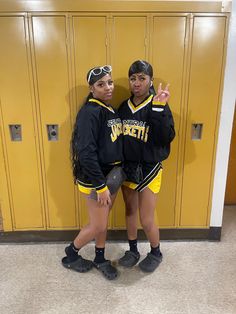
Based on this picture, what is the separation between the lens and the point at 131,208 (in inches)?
91.0

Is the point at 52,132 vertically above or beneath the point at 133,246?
above

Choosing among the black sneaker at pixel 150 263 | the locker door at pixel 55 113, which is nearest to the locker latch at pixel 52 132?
the locker door at pixel 55 113

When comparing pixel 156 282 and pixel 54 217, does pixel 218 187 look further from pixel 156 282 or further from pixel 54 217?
pixel 54 217

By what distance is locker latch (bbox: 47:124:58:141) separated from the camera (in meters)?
2.39

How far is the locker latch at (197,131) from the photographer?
2.41m

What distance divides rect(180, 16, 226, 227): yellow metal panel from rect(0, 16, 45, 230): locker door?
4.42 ft

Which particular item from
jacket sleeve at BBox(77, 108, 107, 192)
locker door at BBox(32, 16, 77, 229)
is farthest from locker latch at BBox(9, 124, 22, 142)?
jacket sleeve at BBox(77, 108, 107, 192)

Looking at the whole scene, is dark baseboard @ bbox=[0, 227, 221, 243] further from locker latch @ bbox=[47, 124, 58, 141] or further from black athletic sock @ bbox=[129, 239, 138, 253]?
locker latch @ bbox=[47, 124, 58, 141]

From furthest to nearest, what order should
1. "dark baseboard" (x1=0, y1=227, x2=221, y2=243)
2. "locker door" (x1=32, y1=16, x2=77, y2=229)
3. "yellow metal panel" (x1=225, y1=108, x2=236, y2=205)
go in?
"yellow metal panel" (x1=225, y1=108, x2=236, y2=205) < "dark baseboard" (x1=0, y1=227, x2=221, y2=243) < "locker door" (x1=32, y1=16, x2=77, y2=229)

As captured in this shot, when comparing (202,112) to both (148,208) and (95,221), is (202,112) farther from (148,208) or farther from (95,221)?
(95,221)

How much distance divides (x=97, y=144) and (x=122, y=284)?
1116mm

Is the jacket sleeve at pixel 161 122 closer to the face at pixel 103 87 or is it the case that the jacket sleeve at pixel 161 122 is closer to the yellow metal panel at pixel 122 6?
the face at pixel 103 87

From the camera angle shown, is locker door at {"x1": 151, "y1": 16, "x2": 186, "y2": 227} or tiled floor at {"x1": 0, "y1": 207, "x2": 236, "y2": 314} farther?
locker door at {"x1": 151, "y1": 16, "x2": 186, "y2": 227}

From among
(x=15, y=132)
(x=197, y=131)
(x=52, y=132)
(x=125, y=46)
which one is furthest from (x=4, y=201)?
(x=197, y=131)
